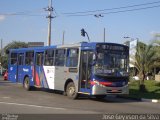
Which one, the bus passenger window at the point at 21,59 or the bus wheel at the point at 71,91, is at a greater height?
the bus passenger window at the point at 21,59

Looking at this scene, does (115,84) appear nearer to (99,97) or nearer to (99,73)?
(99,73)

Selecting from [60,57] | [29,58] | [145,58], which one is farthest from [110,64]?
[145,58]

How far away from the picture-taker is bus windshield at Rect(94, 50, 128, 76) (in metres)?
20.6

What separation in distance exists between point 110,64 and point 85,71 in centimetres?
150

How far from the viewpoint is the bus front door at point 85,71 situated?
2111 centimetres

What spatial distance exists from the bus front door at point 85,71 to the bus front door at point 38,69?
202 inches

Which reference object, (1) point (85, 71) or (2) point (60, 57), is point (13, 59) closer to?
(2) point (60, 57)

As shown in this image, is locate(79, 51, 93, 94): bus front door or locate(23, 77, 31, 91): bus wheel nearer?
locate(79, 51, 93, 94): bus front door

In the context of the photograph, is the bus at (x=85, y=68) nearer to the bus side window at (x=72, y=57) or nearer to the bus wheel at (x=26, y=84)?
the bus side window at (x=72, y=57)

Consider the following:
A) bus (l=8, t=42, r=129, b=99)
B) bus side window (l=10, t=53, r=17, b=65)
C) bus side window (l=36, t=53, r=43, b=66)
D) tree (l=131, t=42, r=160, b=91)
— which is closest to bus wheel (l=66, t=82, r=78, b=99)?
A: bus (l=8, t=42, r=129, b=99)

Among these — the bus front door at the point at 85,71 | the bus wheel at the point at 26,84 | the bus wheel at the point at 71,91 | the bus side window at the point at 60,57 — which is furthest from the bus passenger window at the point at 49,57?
the bus front door at the point at 85,71

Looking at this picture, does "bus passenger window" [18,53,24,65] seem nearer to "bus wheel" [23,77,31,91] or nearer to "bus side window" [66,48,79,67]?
"bus wheel" [23,77,31,91]

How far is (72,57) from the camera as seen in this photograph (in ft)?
74.3

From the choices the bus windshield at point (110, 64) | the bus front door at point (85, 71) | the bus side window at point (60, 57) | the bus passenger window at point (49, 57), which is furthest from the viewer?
the bus passenger window at point (49, 57)
